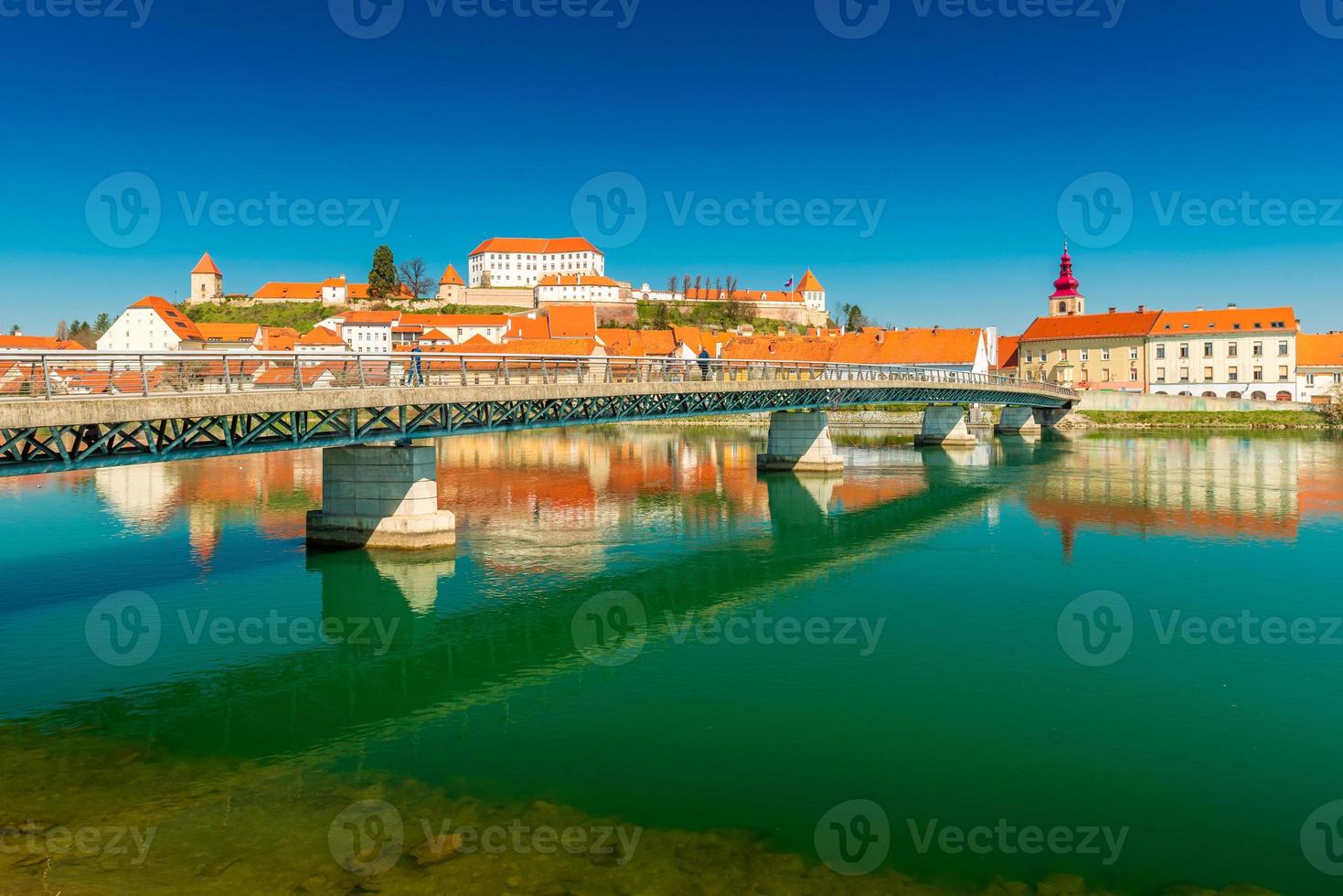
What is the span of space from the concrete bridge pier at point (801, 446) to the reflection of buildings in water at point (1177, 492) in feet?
38.6

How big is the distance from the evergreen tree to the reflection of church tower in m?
105

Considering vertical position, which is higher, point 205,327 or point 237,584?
point 205,327

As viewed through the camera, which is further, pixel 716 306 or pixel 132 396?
pixel 716 306

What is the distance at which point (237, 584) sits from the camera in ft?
81.4

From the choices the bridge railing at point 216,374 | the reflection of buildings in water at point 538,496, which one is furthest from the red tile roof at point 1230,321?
the bridge railing at point 216,374

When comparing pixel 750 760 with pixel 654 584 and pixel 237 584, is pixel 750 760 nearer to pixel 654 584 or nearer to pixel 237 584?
pixel 654 584

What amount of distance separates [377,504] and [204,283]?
162117 millimetres

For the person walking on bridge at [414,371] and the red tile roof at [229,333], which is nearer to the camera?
the person walking on bridge at [414,371]

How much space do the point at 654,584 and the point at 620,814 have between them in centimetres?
1374

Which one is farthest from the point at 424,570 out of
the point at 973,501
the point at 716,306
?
the point at 716,306

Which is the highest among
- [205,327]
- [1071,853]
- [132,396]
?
[205,327]

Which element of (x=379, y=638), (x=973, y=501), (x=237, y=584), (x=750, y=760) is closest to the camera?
(x=750, y=760)

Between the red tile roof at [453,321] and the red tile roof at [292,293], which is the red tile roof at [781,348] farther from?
the red tile roof at [292,293]

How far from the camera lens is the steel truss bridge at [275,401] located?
17266mm
